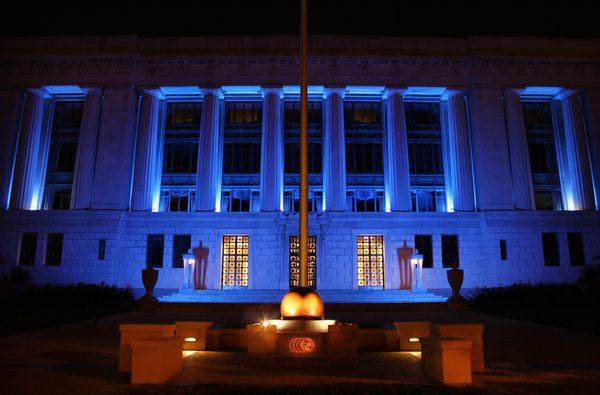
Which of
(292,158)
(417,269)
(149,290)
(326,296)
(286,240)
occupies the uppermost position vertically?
(292,158)

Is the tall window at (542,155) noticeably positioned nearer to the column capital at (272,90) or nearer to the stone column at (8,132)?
the column capital at (272,90)

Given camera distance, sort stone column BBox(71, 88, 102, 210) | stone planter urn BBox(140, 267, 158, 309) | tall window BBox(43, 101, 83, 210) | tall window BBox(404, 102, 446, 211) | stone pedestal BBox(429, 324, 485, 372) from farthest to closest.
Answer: tall window BBox(404, 102, 446, 211) < tall window BBox(43, 101, 83, 210) < stone column BBox(71, 88, 102, 210) < stone planter urn BBox(140, 267, 158, 309) < stone pedestal BBox(429, 324, 485, 372)

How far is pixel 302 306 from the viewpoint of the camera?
12.0 m

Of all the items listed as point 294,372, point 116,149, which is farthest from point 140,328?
point 116,149

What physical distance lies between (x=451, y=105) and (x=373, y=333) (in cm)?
3141

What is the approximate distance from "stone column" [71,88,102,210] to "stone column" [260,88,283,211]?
14.2 meters

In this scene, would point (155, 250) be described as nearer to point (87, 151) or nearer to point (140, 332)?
point (87, 151)

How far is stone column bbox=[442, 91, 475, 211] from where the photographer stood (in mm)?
37938

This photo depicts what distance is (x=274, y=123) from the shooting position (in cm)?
3928

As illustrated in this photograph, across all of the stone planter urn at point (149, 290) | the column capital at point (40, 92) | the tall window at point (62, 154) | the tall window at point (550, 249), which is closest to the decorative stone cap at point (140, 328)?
the stone planter urn at point (149, 290)

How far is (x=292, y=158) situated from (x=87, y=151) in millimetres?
Result: 17337

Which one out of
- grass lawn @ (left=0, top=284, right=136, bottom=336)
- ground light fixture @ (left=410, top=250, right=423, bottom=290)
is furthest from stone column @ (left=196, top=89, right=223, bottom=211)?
ground light fixture @ (left=410, top=250, right=423, bottom=290)

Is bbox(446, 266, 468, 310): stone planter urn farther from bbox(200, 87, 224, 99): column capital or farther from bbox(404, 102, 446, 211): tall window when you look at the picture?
bbox(200, 87, 224, 99): column capital

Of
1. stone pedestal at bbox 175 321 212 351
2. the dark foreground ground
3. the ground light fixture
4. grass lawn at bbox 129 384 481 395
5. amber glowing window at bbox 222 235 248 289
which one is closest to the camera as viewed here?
grass lawn at bbox 129 384 481 395
